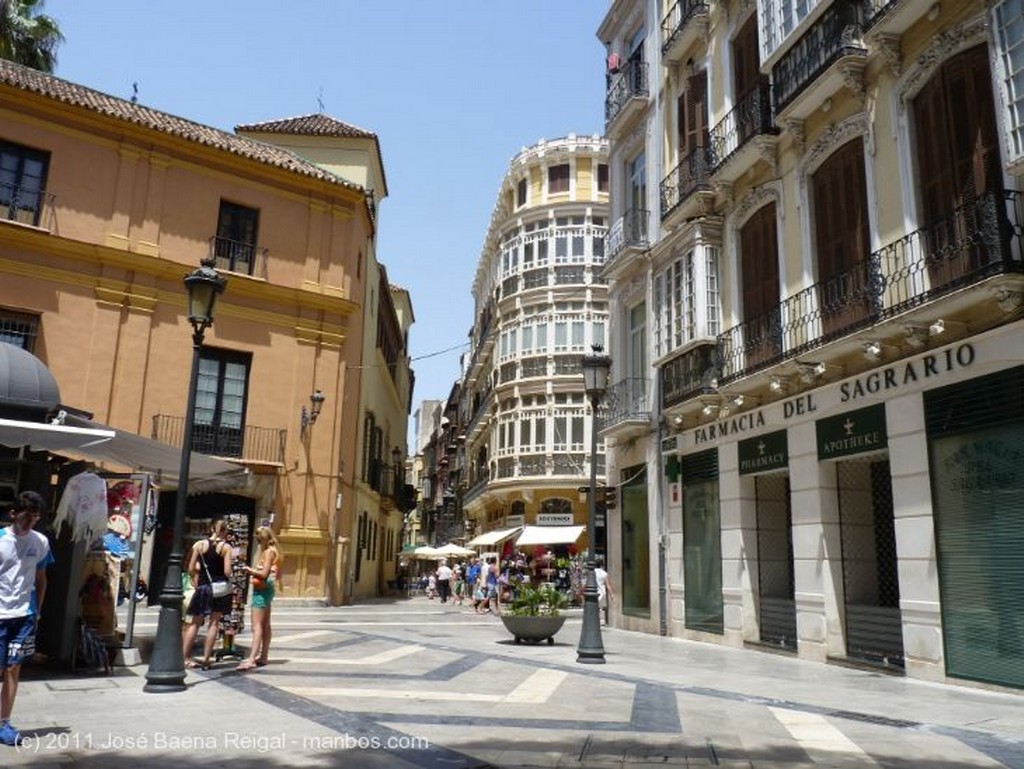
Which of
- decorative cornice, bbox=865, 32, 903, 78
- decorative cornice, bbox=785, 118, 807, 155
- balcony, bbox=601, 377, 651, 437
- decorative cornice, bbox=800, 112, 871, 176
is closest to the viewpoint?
decorative cornice, bbox=865, 32, 903, 78

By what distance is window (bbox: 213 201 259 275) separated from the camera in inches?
929

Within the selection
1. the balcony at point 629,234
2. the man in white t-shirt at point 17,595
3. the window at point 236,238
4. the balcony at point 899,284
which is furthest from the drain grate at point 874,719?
the window at point 236,238

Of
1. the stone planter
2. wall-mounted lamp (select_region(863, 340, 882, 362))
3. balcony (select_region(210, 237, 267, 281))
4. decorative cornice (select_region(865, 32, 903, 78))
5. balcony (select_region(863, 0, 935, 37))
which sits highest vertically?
→ balcony (select_region(210, 237, 267, 281))

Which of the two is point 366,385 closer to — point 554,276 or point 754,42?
point 554,276

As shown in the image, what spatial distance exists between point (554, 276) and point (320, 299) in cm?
1663

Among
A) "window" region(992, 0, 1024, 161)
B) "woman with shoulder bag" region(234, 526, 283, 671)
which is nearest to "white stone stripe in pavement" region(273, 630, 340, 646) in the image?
"woman with shoulder bag" region(234, 526, 283, 671)

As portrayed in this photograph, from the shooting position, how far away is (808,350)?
12805 mm

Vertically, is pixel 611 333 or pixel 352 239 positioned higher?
pixel 352 239

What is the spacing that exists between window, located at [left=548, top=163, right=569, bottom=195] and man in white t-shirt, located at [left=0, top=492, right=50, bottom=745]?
35745mm

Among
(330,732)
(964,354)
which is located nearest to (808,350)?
(964,354)

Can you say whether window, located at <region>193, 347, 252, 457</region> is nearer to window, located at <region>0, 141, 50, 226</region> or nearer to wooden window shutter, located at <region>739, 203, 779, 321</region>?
window, located at <region>0, 141, 50, 226</region>

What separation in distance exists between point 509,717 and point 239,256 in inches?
757

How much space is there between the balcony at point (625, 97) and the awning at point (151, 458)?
42.7 ft

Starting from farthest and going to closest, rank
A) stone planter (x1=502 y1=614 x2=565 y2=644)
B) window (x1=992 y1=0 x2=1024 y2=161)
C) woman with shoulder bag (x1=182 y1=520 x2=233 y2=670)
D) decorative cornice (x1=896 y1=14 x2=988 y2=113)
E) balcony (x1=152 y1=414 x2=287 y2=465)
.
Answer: balcony (x1=152 y1=414 x2=287 y2=465) < stone planter (x1=502 y1=614 x2=565 y2=644) < decorative cornice (x1=896 y1=14 x2=988 y2=113) < woman with shoulder bag (x1=182 y1=520 x2=233 y2=670) < window (x1=992 y1=0 x2=1024 y2=161)
